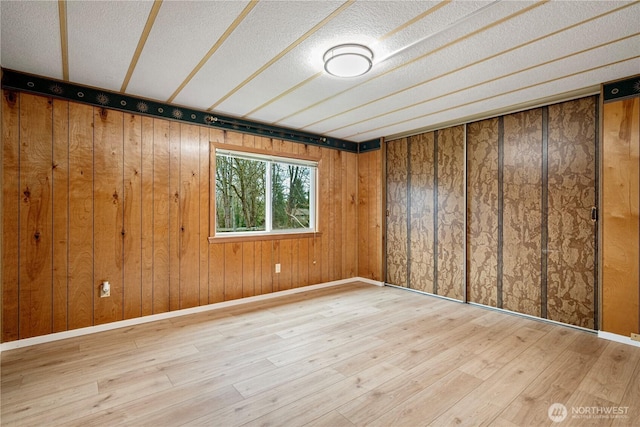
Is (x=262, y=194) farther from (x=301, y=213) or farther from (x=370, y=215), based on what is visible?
(x=370, y=215)

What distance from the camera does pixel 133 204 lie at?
123 inches

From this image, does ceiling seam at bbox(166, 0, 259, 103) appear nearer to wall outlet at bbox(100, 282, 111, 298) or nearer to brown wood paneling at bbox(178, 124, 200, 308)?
brown wood paneling at bbox(178, 124, 200, 308)

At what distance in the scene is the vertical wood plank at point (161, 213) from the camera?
10.7ft

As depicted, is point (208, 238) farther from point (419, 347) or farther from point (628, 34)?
point (628, 34)

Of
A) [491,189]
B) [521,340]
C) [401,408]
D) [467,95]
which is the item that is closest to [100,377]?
[401,408]

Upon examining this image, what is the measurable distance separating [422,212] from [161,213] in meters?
3.32

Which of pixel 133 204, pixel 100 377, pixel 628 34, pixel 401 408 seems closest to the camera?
pixel 401 408

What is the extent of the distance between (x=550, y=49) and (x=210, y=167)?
10.9 ft

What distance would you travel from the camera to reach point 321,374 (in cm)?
218

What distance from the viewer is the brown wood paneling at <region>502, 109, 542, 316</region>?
326cm

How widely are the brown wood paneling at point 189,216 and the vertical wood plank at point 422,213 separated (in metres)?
2.90

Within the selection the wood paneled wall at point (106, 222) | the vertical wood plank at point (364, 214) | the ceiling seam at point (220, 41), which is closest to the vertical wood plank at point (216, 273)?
the wood paneled wall at point (106, 222)

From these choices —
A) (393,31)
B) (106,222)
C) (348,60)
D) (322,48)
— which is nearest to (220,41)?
(322,48)

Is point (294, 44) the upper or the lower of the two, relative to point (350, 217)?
upper
